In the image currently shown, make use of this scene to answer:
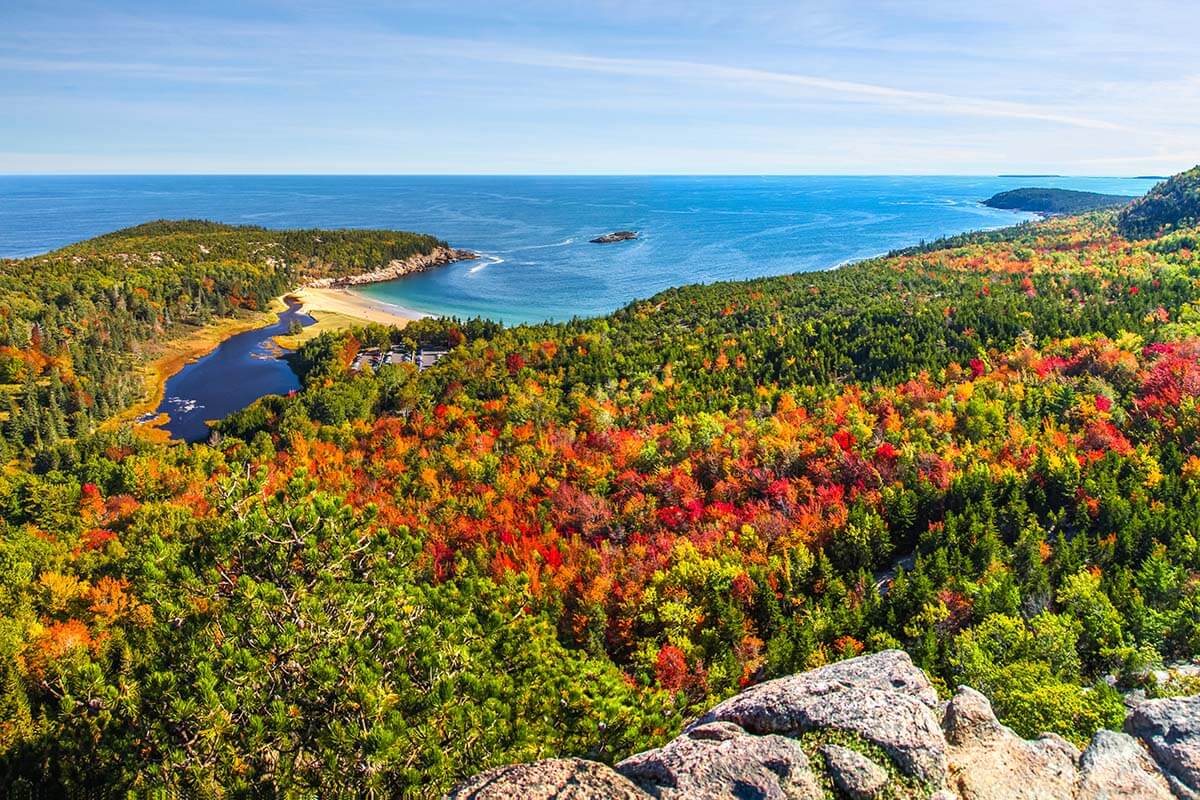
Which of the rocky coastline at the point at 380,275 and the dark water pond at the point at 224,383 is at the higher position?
the rocky coastline at the point at 380,275

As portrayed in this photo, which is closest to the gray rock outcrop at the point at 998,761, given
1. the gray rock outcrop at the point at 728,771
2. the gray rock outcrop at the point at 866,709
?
Result: the gray rock outcrop at the point at 866,709

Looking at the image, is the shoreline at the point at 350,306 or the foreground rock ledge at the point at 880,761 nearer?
the foreground rock ledge at the point at 880,761

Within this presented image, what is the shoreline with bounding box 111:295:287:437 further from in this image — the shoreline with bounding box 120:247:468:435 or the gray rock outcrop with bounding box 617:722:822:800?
the gray rock outcrop with bounding box 617:722:822:800

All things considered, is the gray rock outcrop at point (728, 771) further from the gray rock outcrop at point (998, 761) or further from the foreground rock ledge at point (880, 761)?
the gray rock outcrop at point (998, 761)

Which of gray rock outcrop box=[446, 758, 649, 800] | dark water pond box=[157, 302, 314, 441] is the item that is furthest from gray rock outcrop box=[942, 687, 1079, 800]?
dark water pond box=[157, 302, 314, 441]

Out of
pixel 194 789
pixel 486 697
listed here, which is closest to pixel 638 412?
pixel 486 697
